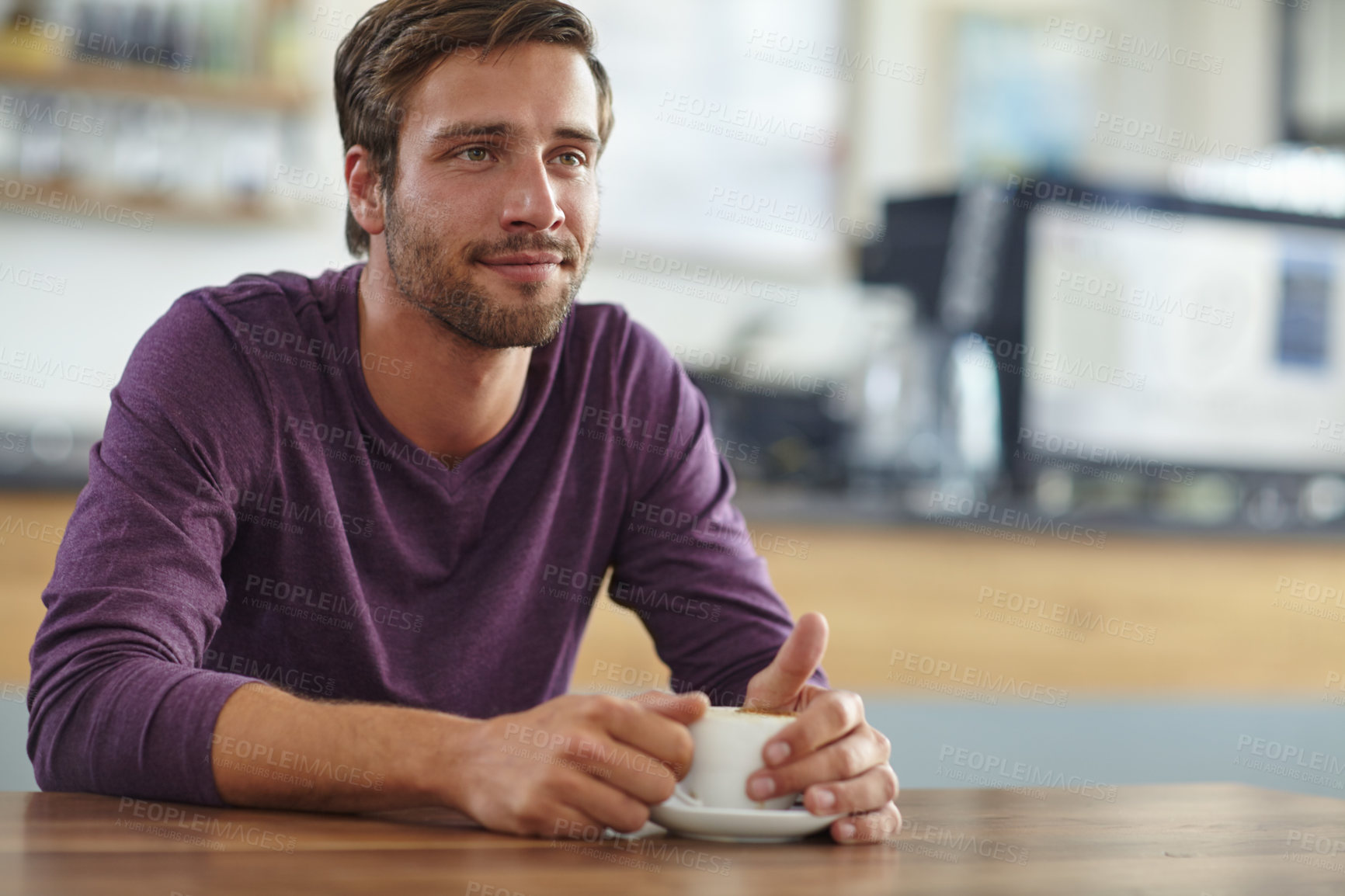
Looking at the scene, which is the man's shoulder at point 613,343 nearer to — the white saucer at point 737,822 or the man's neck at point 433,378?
the man's neck at point 433,378

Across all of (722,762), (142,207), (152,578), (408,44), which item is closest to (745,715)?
(722,762)

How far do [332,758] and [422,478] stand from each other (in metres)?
0.44

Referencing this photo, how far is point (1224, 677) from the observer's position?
242 centimetres

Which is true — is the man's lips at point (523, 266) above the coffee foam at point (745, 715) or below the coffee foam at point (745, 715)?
above

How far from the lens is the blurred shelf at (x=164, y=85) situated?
302 centimetres

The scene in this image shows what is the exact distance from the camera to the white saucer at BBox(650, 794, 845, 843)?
0.79 m

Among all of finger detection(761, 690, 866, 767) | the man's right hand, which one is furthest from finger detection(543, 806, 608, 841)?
finger detection(761, 690, 866, 767)

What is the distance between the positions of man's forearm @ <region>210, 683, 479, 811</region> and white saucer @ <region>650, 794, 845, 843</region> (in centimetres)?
13

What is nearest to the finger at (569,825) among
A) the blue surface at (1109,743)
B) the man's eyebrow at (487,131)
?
the man's eyebrow at (487,131)

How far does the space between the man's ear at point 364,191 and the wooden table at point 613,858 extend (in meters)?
0.66

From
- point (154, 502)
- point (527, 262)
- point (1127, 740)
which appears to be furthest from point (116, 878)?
point (1127, 740)

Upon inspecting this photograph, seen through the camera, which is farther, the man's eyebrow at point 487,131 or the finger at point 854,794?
the man's eyebrow at point 487,131

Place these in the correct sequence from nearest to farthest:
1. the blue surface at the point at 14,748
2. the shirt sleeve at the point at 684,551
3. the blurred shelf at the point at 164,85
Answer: the shirt sleeve at the point at 684,551 < the blue surface at the point at 14,748 < the blurred shelf at the point at 164,85

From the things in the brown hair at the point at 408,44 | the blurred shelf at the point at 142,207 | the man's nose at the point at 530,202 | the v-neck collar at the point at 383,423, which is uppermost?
the blurred shelf at the point at 142,207
